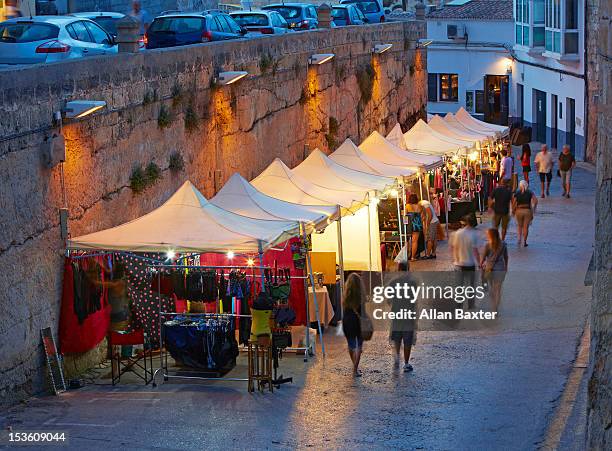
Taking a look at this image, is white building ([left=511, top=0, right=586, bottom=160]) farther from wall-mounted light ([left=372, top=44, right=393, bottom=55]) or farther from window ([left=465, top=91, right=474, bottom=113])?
wall-mounted light ([left=372, top=44, right=393, bottom=55])

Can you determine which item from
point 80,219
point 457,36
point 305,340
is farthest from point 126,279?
point 457,36

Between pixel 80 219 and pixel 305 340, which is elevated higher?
pixel 80 219

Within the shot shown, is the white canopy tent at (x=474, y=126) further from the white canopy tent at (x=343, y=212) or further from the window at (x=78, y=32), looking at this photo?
the white canopy tent at (x=343, y=212)

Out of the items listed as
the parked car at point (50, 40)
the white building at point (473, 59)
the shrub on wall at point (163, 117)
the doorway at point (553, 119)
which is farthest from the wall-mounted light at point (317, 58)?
the white building at point (473, 59)

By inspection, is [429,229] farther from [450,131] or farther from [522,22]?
[522,22]

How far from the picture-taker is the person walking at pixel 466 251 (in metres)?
15.9

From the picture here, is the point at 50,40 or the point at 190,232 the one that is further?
the point at 50,40

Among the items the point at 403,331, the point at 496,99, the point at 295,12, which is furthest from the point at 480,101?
the point at 403,331

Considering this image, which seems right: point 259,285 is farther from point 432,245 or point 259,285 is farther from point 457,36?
point 457,36

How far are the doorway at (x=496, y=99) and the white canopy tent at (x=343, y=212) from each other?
104 ft

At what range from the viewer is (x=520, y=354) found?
14.4 metres

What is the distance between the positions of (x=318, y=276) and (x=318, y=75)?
908 centimetres

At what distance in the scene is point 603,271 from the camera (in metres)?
5.08

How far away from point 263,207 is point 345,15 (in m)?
19.8
